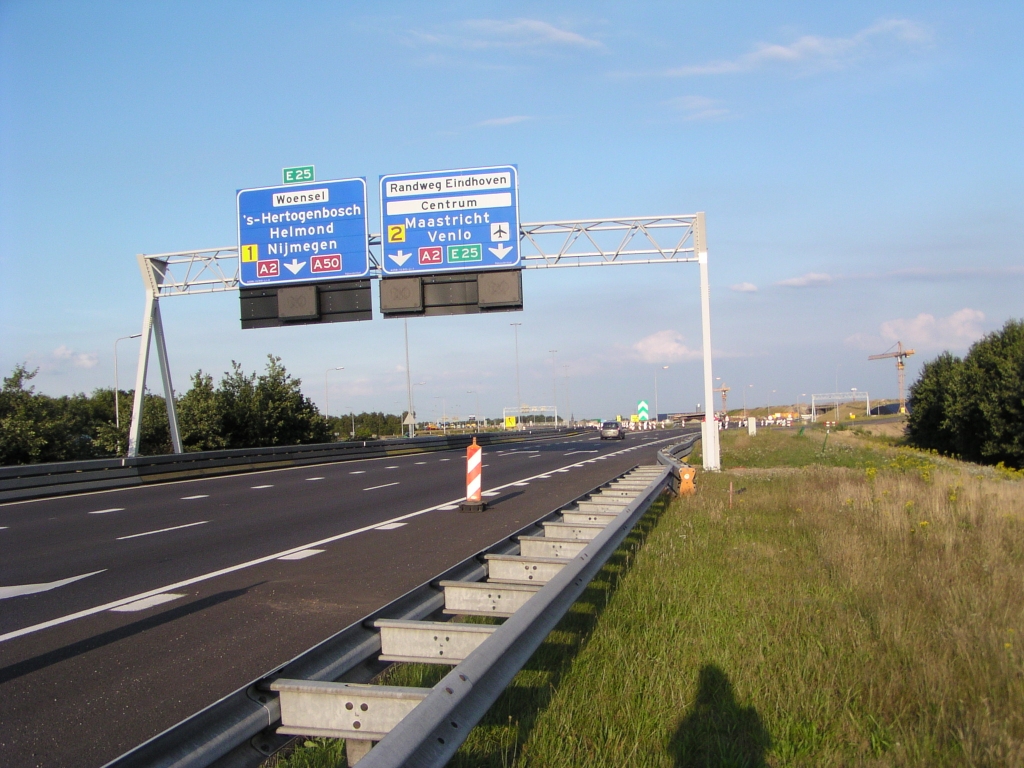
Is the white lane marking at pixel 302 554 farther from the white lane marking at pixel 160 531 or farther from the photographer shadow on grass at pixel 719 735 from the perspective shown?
the photographer shadow on grass at pixel 719 735

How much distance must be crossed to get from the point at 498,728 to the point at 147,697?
2.33 m

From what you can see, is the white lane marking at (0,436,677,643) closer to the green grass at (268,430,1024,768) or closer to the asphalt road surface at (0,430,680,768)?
the asphalt road surface at (0,430,680,768)

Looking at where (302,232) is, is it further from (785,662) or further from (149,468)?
(785,662)

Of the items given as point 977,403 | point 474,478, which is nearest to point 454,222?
point 474,478

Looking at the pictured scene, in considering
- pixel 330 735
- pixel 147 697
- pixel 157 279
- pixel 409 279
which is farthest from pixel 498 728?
pixel 157 279

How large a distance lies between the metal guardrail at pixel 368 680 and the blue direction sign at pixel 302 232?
73.0 ft

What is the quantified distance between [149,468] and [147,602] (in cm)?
1740

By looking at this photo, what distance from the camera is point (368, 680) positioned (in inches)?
166

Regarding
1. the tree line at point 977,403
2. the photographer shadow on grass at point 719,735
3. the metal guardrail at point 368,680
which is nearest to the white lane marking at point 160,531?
the metal guardrail at point 368,680

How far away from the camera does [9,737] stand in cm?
438

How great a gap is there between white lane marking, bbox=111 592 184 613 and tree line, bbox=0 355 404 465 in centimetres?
2700

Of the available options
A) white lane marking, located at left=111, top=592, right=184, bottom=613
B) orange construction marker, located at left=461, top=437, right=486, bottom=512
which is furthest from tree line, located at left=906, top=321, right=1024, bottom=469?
white lane marking, located at left=111, top=592, right=184, bottom=613

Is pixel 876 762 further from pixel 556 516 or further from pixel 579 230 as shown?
pixel 579 230

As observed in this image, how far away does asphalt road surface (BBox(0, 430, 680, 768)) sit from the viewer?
193 inches
